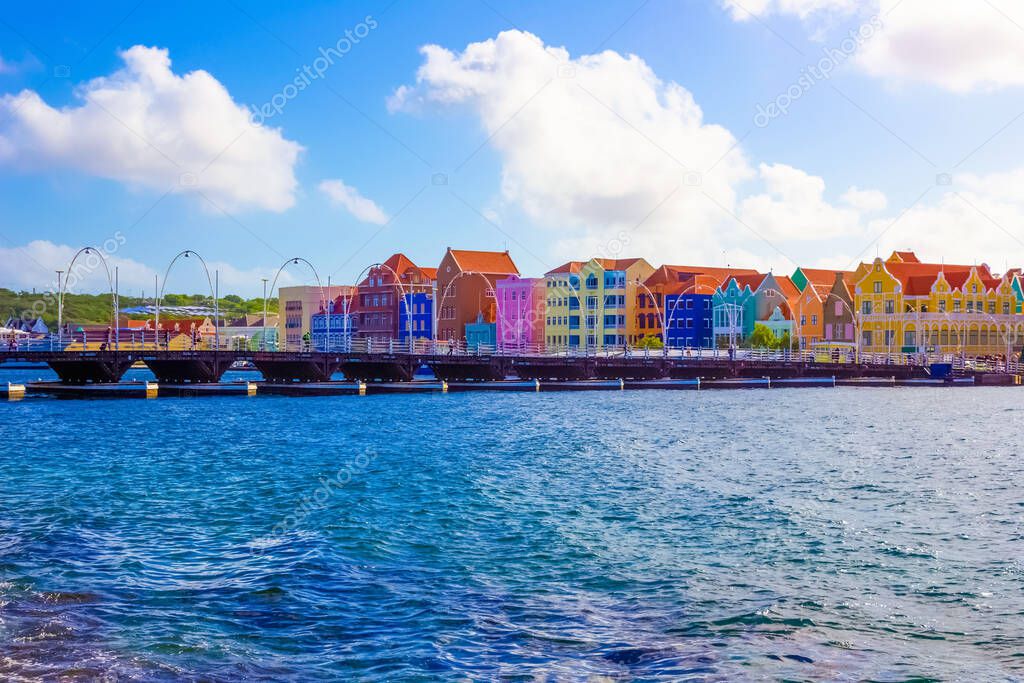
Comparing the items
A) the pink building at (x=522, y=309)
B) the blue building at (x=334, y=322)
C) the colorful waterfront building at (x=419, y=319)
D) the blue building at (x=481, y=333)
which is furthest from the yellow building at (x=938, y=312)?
the blue building at (x=334, y=322)

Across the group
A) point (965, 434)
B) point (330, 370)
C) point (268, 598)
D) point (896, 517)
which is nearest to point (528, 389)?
point (330, 370)

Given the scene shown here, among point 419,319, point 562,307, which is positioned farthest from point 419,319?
point 562,307

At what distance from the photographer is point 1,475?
3781cm

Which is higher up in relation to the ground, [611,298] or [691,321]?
[611,298]

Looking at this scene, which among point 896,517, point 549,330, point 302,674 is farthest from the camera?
point 549,330

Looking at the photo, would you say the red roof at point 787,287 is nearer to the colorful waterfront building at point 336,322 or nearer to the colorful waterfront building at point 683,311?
the colorful waterfront building at point 683,311

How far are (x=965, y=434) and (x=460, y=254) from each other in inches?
4716

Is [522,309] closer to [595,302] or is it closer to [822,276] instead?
[595,302]

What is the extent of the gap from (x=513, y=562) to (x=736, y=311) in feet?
412

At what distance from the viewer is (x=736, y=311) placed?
144 meters

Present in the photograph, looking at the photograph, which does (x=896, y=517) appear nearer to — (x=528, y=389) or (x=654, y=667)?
(x=654, y=667)

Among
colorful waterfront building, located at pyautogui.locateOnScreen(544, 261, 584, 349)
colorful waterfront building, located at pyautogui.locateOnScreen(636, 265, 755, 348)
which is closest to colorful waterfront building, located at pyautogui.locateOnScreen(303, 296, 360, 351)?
colorful waterfront building, located at pyautogui.locateOnScreen(544, 261, 584, 349)

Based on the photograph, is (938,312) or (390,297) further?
(390,297)

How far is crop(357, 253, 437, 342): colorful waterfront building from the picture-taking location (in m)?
175
